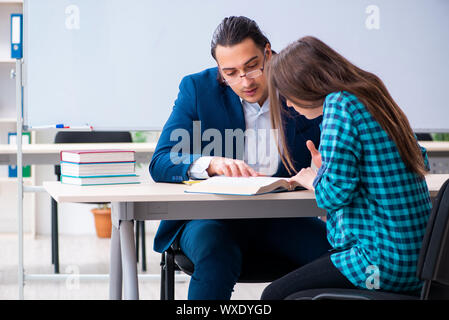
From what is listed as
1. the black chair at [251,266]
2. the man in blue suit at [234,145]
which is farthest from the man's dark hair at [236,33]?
the black chair at [251,266]

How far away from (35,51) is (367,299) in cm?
210

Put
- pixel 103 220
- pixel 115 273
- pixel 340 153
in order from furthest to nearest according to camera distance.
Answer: pixel 103 220
pixel 115 273
pixel 340 153

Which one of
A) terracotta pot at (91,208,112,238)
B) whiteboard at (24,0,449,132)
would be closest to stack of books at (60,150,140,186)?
whiteboard at (24,0,449,132)

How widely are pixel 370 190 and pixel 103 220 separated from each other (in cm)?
383

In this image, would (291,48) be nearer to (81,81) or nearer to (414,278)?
(414,278)

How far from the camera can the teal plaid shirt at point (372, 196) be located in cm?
124

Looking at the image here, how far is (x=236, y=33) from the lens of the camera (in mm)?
1903

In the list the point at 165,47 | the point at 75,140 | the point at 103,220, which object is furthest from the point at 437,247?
the point at 103,220

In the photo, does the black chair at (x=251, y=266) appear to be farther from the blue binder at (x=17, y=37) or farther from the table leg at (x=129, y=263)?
the blue binder at (x=17, y=37)

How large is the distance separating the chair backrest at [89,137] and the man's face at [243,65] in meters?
1.87

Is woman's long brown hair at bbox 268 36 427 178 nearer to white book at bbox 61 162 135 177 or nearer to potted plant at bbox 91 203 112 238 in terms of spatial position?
white book at bbox 61 162 135 177

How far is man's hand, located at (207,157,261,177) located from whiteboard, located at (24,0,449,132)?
1.22 metres

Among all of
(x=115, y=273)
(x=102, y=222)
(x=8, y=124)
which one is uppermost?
(x=8, y=124)

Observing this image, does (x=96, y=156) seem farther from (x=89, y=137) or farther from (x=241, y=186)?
(x=89, y=137)
